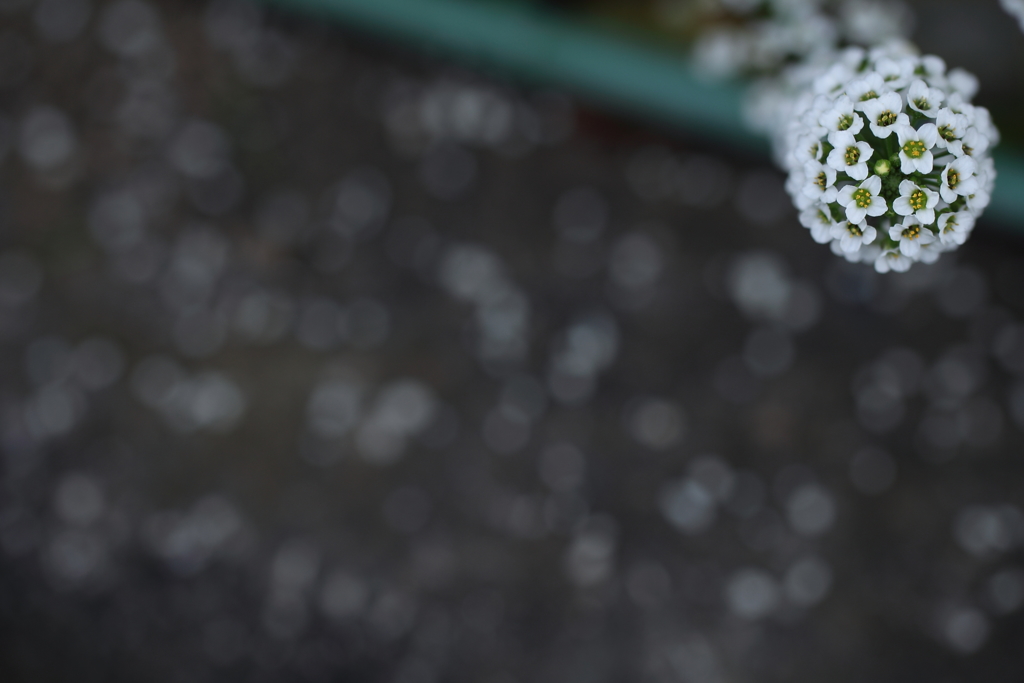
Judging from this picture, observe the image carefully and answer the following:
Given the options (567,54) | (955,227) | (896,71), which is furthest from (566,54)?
(955,227)

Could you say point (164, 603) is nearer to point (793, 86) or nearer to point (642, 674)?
point (642, 674)

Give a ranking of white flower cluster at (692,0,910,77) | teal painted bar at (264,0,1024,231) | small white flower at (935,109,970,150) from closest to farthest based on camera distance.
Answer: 1. small white flower at (935,109,970,150)
2. white flower cluster at (692,0,910,77)
3. teal painted bar at (264,0,1024,231)

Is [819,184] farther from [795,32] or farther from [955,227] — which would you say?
[795,32]

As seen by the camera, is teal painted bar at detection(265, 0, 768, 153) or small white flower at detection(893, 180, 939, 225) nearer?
small white flower at detection(893, 180, 939, 225)

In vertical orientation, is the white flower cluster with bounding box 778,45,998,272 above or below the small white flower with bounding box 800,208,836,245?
above

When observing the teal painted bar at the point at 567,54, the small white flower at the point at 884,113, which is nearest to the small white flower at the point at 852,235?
the small white flower at the point at 884,113

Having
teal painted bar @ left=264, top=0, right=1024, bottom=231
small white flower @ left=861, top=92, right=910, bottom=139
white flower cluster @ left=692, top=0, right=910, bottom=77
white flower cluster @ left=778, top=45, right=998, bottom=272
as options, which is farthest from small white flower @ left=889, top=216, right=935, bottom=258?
teal painted bar @ left=264, top=0, right=1024, bottom=231

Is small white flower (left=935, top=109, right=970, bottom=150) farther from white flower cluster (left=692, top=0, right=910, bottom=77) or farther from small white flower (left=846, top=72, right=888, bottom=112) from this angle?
white flower cluster (left=692, top=0, right=910, bottom=77)
